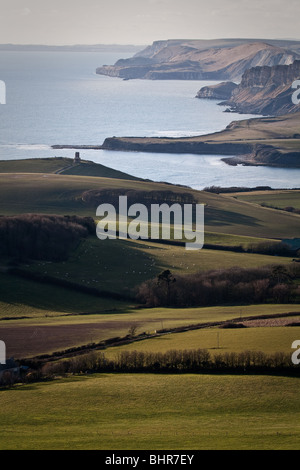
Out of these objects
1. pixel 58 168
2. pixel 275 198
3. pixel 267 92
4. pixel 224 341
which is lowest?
pixel 224 341

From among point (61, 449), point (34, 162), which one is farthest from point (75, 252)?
A: point (34, 162)

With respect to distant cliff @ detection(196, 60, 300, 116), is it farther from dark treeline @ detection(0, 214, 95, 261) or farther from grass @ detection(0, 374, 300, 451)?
grass @ detection(0, 374, 300, 451)

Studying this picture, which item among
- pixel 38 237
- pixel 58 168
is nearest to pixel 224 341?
pixel 38 237

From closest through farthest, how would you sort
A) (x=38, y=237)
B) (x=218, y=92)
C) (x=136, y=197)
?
1. (x=38, y=237)
2. (x=136, y=197)
3. (x=218, y=92)

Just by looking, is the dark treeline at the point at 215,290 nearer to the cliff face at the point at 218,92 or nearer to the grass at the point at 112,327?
the grass at the point at 112,327

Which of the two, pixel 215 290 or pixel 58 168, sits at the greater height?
pixel 58 168

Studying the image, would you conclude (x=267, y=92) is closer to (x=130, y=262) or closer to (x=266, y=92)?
(x=266, y=92)

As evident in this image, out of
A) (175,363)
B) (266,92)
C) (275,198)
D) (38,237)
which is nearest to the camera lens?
(175,363)
